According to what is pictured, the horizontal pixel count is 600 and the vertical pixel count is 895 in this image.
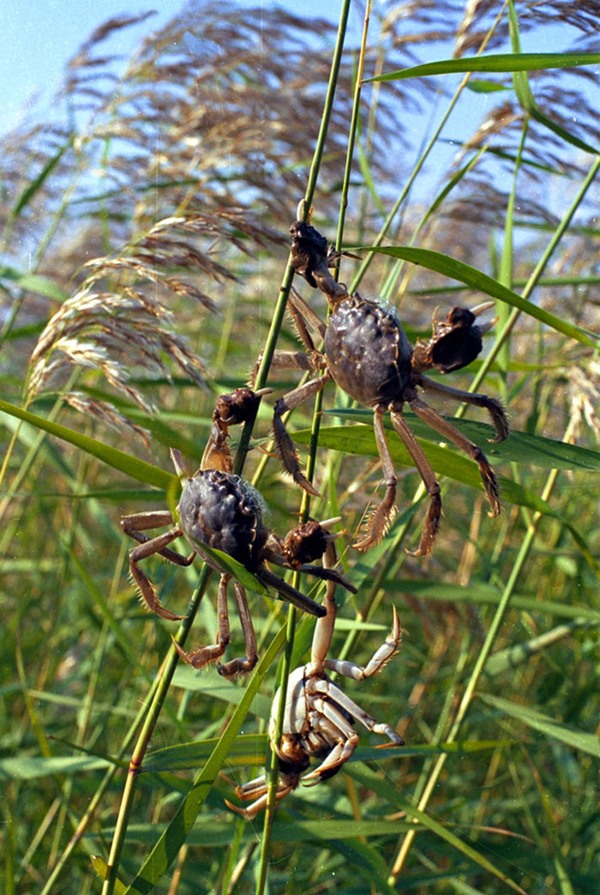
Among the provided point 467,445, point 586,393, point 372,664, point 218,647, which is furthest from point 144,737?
→ point 586,393

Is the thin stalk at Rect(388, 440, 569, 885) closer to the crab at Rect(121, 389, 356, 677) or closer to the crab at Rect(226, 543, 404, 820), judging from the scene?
the crab at Rect(226, 543, 404, 820)

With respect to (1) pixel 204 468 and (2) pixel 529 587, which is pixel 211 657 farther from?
(2) pixel 529 587

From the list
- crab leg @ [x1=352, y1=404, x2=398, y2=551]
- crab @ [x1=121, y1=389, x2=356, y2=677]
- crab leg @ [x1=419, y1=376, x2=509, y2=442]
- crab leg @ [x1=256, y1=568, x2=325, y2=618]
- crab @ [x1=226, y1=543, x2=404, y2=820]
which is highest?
crab leg @ [x1=419, y1=376, x2=509, y2=442]

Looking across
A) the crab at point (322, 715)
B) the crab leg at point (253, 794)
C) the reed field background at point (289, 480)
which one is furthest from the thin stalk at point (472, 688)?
the crab at point (322, 715)

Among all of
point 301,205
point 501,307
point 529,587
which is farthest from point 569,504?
point 301,205

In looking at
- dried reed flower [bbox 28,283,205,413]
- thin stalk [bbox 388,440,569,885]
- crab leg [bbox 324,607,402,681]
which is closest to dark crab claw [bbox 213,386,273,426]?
crab leg [bbox 324,607,402,681]

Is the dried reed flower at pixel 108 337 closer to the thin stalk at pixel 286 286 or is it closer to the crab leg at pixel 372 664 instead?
the thin stalk at pixel 286 286

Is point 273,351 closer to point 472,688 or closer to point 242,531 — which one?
point 242,531
